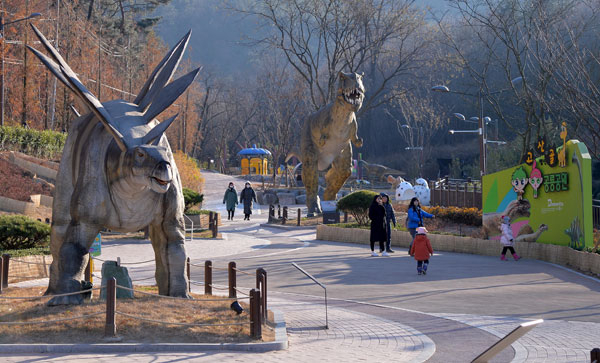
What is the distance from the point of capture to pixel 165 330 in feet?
25.3

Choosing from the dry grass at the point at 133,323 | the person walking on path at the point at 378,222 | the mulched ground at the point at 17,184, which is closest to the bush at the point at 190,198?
the mulched ground at the point at 17,184

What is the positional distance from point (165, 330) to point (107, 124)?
7.98 ft

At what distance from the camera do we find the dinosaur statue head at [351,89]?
2177 centimetres

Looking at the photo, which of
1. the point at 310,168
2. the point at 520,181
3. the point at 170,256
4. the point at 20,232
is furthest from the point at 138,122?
the point at 310,168

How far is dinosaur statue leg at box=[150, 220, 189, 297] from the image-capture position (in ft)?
28.7

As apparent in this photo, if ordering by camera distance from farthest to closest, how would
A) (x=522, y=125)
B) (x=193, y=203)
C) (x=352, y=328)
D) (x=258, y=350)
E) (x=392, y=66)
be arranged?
(x=392, y=66) → (x=522, y=125) → (x=193, y=203) → (x=352, y=328) → (x=258, y=350)

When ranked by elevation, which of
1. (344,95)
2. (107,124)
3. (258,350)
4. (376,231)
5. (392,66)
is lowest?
(258,350)

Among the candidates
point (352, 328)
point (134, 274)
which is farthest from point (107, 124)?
point (134, 274)

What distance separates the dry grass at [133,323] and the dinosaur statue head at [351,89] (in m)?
13.8

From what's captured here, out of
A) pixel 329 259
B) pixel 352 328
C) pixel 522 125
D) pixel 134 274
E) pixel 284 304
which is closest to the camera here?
pixel 352 328

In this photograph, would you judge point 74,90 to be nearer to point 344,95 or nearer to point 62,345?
point 62,345

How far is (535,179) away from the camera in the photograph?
671 inches

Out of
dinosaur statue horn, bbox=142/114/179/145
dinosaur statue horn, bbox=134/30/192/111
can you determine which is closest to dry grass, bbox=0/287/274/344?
dinosaur statue horn, bbox=142/114/179/145

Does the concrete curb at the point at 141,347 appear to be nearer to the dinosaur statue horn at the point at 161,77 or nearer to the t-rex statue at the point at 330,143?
the dinosaur statue horn at the point at 161,77
